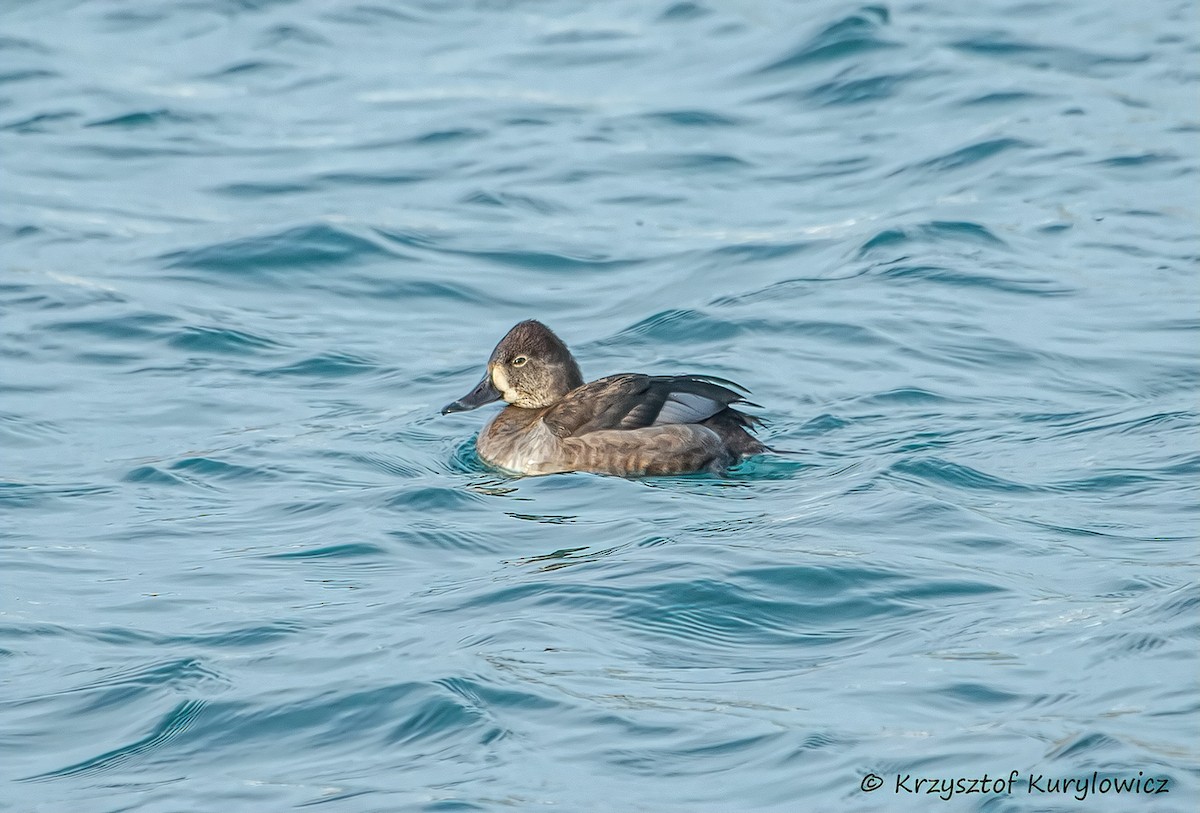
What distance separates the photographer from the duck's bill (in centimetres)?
905

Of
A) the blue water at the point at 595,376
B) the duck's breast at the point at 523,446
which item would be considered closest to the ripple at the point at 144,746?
the blue water at the point at 595,376

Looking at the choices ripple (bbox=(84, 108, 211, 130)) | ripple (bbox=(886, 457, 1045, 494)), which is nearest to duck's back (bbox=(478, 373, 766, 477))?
ripple (bbox=(886, 457, 1045, 494))

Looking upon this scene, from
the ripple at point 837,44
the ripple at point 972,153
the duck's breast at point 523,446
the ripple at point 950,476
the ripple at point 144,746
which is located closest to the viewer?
the ripple at point 144,746

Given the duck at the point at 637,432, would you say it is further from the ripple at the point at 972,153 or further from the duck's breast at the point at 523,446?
the ripple at the point at 972,153

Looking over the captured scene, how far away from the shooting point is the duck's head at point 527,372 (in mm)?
8992

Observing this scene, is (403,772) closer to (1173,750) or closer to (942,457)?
(1173,750)

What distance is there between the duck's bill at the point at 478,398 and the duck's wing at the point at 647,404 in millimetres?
743

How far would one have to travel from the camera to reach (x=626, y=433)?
27.1 ft

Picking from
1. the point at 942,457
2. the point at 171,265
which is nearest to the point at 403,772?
the point at 942,457

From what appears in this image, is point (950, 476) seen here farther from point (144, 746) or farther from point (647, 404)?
point (144, 746)

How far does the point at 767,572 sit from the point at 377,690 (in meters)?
1.69

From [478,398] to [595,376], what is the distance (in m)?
1.16

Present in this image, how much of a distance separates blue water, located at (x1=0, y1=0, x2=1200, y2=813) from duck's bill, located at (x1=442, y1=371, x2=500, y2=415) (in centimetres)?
29

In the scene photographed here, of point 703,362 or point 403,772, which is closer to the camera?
point 403,772
